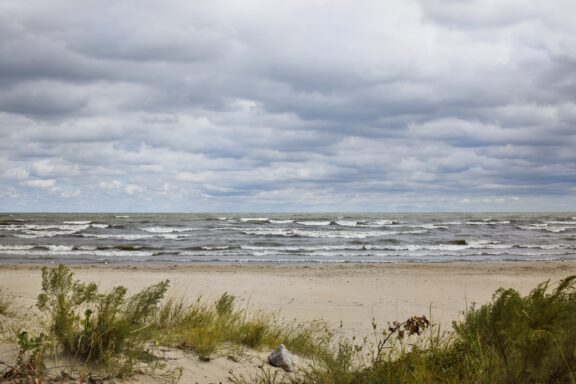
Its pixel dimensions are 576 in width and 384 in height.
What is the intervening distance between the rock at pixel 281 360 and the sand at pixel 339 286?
19 centimetres

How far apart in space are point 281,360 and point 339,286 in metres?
10.2

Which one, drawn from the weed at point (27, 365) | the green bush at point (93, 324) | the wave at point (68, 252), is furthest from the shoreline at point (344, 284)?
the wave at point (68, 252)

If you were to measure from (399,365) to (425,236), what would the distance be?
128 ft

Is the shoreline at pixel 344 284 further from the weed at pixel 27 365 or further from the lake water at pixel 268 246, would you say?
the weed at pixel 27 365

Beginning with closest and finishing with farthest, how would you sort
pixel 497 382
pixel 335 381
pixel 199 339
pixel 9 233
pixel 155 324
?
pixel 497 382 < pixel 335 381 < pixel 199 339 < pixel 155 324 < pixel 9 233

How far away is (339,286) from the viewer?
16.1 meters

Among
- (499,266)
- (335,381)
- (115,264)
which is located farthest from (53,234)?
(335,381)

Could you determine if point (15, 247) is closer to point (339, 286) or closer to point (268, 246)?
point (268, 246)

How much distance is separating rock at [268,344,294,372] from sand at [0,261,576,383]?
7.4 inches

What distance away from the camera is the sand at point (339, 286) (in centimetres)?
1155

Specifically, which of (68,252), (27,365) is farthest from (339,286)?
(68,252)

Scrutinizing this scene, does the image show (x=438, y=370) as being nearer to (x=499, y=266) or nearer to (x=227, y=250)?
(x=499, y=266)

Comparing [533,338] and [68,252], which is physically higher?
[533,338]

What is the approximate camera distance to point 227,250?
103 ft
